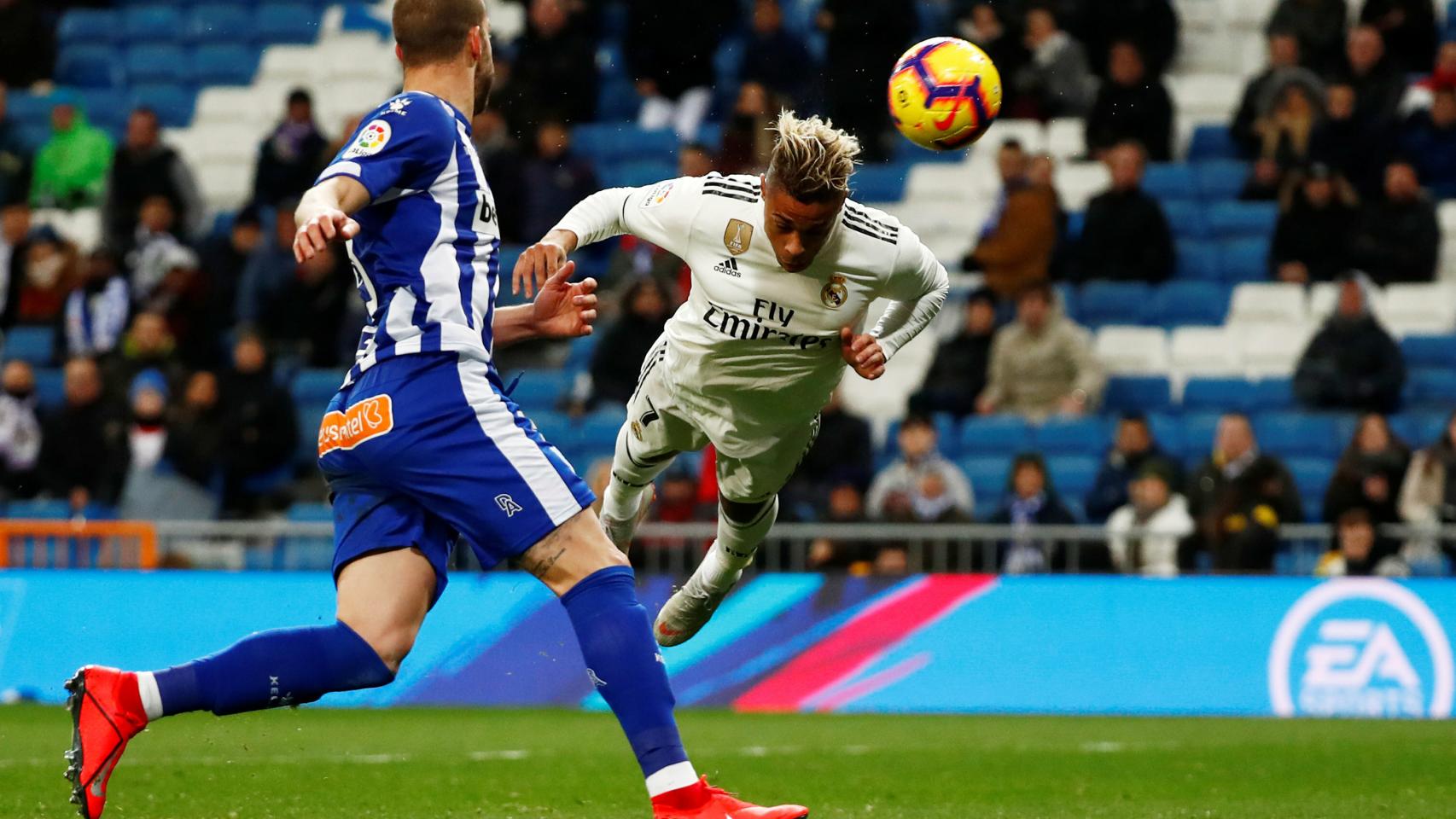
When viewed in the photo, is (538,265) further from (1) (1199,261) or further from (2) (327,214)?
(1) (1199,261)

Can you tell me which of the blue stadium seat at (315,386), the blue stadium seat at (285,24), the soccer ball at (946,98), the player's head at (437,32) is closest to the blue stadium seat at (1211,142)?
the blue stadium seat at (315,386)

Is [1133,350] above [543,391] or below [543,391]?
above

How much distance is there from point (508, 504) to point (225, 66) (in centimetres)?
1624

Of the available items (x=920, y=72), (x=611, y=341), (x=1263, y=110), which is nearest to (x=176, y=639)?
(x=611, y=341)

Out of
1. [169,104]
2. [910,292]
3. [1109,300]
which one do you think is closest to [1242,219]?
[1109,300]

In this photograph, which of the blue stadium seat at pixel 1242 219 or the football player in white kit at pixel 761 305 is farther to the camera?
the blue stadium seat at pixel 1242 219

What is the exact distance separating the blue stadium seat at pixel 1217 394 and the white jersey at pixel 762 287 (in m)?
8.11

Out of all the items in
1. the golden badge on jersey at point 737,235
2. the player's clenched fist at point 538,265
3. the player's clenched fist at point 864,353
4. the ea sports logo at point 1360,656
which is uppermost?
the golden badge on jersey at point 737,235

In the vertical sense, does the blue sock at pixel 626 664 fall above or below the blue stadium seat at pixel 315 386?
above

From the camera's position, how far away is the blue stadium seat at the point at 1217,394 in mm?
15688

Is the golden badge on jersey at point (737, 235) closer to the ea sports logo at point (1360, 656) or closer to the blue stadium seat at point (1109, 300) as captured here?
the ea sports logo at point (1360, 656)

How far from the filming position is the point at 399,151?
18.1 ft

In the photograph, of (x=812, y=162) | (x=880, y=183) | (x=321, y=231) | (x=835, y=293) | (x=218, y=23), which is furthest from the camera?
(x=218, y=23)

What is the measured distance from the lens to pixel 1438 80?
16500mm
